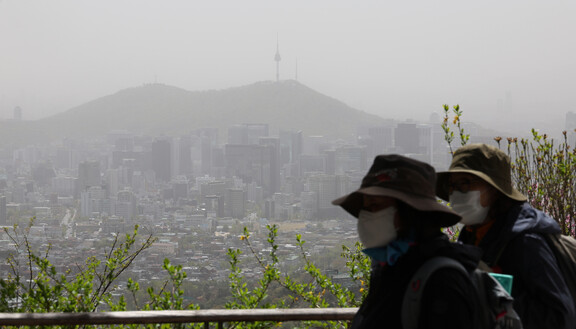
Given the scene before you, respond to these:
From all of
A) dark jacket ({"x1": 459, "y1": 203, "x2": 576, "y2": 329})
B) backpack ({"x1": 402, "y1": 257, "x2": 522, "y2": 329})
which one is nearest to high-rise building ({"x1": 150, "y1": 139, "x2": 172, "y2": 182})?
dark jacket ({"x1": 459, "y1": 203, "x2": 576, "y2": 329})

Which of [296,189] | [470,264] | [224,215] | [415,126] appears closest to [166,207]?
[224,215]

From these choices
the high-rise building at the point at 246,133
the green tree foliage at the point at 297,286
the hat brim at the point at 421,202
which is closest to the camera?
the hat brim at the point at 421,202

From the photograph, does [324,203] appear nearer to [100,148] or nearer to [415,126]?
[415,126]

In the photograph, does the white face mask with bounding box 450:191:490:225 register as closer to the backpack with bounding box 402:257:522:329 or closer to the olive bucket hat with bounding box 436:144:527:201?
the olive bucket hat with bounding box 436:144:527:201

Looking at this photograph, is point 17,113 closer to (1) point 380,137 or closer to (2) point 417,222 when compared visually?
(1) point 380,137

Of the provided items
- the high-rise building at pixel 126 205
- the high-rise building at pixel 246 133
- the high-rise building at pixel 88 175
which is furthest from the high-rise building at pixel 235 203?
the high-rise building at pixel 246 133

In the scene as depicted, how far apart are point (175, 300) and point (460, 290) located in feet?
9.71

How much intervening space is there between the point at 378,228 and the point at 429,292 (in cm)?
21

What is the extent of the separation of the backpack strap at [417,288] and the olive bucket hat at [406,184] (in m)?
0.12

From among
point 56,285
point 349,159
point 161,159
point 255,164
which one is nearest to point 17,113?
point 161,159

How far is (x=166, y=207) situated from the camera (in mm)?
48688

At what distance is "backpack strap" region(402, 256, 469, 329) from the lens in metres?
1.19

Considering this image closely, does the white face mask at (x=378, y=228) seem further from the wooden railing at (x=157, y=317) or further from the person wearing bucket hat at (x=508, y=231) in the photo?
the wooden railing at (x=157, y=317)

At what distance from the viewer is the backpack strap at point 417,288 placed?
119 cm
